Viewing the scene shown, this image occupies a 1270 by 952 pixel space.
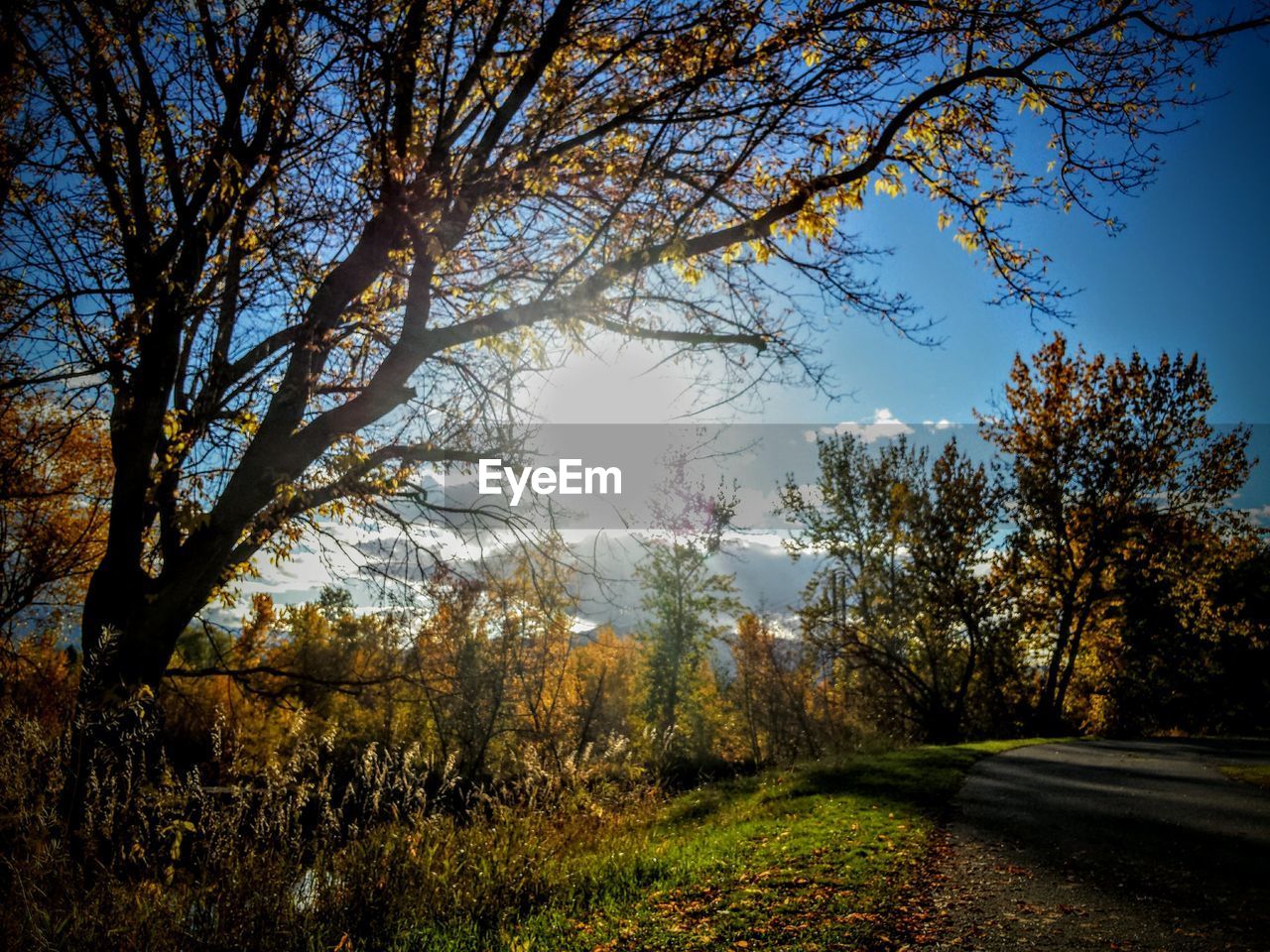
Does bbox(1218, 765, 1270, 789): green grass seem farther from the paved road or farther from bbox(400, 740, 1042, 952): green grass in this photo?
bbox(400, 740, 1042, 952): green grass

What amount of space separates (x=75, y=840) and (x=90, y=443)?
11836 millimetres

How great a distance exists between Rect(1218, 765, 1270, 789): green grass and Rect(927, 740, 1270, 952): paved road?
0.26 metres

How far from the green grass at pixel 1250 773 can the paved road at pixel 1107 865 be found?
0.26 meters

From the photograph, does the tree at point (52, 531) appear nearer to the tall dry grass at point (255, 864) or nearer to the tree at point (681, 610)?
the tall dry grass at point (255, 864)

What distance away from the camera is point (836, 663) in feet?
74.6

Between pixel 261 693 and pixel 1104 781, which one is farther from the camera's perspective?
pixel 1104 781

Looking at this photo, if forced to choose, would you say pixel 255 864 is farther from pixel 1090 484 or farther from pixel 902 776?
pixel 1090 484

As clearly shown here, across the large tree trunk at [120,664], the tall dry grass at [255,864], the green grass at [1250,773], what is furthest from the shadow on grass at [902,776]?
the large tree trunk at [120,664]

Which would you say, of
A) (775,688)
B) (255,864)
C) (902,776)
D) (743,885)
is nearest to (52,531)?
(255,864)

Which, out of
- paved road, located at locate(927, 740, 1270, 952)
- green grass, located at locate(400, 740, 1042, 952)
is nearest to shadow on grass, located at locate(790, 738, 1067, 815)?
green grass, located at locate(400, 740, 1042, 952)

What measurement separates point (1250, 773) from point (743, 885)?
30.0 feet

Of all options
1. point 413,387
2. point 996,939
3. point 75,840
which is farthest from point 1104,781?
point 75,840

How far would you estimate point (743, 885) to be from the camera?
5211 mm

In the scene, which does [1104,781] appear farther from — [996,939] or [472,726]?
[472,726]
